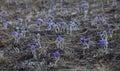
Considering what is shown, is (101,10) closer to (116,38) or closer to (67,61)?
(116,38)

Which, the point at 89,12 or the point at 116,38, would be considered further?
the point at 89,12

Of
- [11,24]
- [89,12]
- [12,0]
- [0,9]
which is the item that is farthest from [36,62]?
[12,0]

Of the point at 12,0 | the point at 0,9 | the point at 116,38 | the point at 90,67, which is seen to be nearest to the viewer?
the point at 90,67

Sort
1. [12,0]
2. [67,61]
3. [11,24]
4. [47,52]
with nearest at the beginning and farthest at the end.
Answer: [67,61], [47,52], [11,24], [12,0]

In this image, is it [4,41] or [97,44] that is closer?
[97,44]

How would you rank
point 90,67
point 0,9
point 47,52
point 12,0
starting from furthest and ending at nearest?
point 12,0 < point 0,9 < point 47,52 < point 90,67

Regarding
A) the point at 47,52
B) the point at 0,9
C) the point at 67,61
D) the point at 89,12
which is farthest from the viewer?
the point at 0,9

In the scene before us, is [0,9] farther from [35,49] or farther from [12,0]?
[35,49]

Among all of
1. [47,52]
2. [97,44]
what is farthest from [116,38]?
[47,52]
